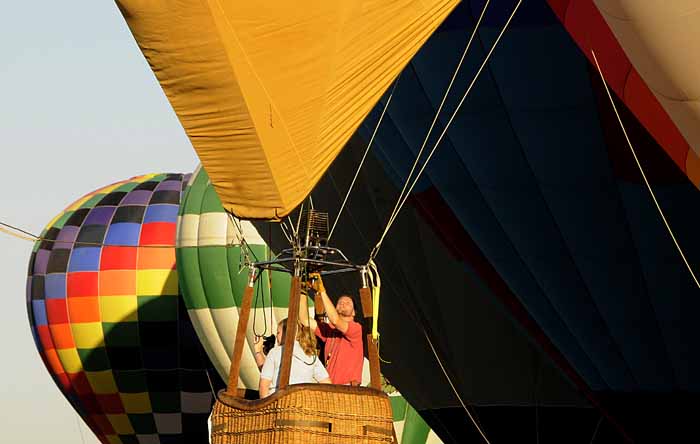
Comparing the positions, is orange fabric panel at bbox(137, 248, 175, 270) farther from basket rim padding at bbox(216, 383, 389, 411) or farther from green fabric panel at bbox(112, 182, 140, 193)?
basket rim padding at bbox(216, 383, 389, 411)

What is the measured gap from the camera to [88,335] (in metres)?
18.0

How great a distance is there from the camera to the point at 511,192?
981cm

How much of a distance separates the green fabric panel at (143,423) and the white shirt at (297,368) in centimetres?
1201

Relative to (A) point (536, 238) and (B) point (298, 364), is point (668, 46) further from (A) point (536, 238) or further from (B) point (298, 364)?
(A) point (536, 238)

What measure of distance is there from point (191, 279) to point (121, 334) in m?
2.85

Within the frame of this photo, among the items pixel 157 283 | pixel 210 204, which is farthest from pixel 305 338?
pixel 157 283

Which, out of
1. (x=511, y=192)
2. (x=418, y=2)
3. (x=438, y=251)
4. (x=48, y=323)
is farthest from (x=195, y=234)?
(x=418, y=2)

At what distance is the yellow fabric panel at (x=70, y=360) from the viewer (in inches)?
716

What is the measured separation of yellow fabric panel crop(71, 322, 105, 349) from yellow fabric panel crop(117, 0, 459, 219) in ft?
39.3

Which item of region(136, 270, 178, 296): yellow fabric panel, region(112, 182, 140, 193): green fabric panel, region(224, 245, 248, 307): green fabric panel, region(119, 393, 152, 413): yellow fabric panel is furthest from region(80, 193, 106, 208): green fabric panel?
region(224, 245, 248, 307): green fabric panel

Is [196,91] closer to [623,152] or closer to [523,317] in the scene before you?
[623,152]

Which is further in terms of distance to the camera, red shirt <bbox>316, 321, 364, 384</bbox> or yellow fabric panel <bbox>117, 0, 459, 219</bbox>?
red shirt <bbox>316, 321, 364, 384</bbox>

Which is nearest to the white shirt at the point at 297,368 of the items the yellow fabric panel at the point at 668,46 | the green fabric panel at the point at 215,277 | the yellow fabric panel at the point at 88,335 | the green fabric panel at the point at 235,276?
the yellow fabric panel at the point at 668,46

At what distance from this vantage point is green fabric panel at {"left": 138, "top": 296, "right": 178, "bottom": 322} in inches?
696
